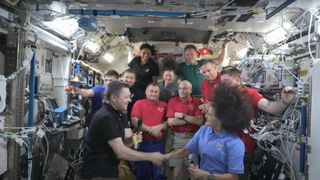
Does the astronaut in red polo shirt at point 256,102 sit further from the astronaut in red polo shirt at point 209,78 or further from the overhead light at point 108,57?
the overhead light at point 108,57

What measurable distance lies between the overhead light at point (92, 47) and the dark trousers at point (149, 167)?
11.1 feet

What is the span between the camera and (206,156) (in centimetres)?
255

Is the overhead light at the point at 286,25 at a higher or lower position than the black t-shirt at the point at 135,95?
higher

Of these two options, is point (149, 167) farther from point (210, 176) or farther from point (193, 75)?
point (210, 176)

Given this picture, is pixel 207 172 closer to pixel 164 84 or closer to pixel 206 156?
pixel 206 156

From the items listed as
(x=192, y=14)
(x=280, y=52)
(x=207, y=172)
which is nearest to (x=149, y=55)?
(x=192, y=14)

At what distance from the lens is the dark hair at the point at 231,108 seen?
2480 millimetres

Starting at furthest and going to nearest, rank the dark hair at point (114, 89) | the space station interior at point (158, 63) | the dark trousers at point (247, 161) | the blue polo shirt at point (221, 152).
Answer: the dark trousers at point (247, 161)
the space station interior at point (158, 63)
the dark hair at point (114, 89)
the blue polo shirt at point (221, 152)

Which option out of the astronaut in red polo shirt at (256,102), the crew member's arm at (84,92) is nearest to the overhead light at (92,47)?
the crew member's arm at (84,92)

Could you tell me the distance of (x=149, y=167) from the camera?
14.7ft

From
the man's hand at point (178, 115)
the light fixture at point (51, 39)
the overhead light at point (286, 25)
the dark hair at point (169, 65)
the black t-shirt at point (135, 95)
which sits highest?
the overhead light at point (286, 25)

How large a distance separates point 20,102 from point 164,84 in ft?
7.20

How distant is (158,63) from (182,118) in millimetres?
1711

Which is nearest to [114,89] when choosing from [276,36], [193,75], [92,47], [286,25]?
[193,75]
